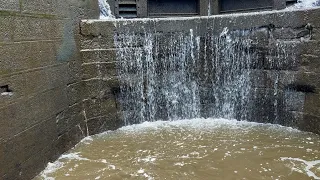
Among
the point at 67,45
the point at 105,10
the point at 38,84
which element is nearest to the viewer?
the point at 38,84

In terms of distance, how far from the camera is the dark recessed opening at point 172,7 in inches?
340

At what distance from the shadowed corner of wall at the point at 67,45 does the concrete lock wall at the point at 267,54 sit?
1.11 feet

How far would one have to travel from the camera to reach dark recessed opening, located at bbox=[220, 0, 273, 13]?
806 centimetres

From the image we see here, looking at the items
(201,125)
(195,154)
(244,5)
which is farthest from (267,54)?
(244,5)

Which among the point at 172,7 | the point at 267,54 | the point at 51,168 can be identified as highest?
the point at 172,7

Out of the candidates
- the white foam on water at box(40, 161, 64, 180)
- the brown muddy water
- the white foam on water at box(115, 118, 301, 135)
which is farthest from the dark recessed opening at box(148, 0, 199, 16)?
the white foam on water at box(40, 161, 64, 180)

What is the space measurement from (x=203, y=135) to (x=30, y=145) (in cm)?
268

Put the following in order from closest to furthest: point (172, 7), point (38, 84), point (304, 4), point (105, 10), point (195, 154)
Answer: point (38, 84), point (195, 154), point (105, 10), point (304, 4), point (172, 7)

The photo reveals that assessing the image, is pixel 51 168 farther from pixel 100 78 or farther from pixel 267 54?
pixel 267 54

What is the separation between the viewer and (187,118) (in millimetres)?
6688

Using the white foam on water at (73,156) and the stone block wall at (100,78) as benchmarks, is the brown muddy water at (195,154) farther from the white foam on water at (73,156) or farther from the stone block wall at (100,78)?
the stone block wall at (100,78)

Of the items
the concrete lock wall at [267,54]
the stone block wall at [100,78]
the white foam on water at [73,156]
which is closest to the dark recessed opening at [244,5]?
the concrete lock wall at [267,54]

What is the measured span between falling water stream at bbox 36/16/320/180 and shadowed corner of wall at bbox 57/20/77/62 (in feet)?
2.93

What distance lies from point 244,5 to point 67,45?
471 cm
